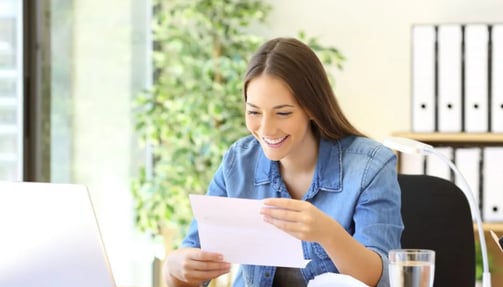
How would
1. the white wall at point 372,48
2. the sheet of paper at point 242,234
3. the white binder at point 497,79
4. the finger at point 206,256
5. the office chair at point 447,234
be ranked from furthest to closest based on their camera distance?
1. the white wall at point 372,48
2. the white binder at point 497,79
3. the office chair at point 447,234
4. the finger at point 206,256
5. the sheet of paper at point 242,234

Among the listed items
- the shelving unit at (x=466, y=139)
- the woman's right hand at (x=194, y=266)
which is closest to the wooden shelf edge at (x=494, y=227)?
the shelving unit at (x=466, y=139)

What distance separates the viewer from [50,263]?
1.55m

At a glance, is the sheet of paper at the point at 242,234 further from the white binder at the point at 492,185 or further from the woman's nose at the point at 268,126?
the white binder at the point at 492,185

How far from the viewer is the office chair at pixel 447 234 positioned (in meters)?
2.17

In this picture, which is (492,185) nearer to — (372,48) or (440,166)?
(440,166)

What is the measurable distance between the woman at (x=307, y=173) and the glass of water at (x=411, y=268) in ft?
0.82

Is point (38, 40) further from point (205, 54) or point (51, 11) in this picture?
point (205, 54)

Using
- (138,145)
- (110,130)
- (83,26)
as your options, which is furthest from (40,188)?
(138,145)

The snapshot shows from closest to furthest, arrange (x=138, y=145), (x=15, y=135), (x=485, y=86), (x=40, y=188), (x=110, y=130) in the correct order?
(x=40, y=188)
(x=15, y=135)
(x=485, y=86)
(x=110, y=130)
(x=138, y=145)

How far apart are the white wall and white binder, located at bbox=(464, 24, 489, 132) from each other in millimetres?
522

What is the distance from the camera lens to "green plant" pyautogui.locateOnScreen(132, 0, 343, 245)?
3.97m

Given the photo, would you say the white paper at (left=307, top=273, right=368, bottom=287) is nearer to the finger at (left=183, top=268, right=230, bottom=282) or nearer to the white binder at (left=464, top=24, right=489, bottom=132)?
the finger at (left=183, top=268, right=230, bottom=282)

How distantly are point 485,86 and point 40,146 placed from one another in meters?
1.59

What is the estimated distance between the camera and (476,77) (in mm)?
3547
